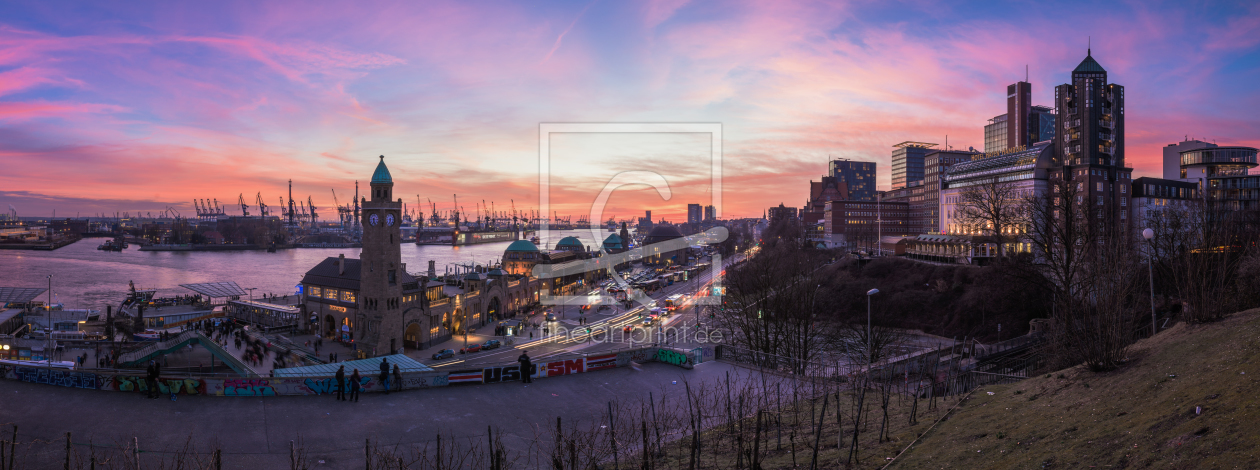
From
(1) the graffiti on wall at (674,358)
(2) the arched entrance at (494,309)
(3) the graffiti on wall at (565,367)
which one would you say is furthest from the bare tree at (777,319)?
(2) the arched entrance at (494,309)

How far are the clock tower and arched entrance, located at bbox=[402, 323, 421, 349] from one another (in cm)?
194

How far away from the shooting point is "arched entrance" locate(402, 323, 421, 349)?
41.7m

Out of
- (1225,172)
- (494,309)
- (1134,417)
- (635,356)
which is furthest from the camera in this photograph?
(1225,172)

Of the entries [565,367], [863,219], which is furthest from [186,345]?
[863,219]

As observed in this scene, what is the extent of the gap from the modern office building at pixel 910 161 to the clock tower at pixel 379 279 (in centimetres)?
15131

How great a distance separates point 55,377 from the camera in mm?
14992

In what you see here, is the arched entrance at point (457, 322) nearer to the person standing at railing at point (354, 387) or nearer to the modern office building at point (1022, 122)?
the person standing at railing at point (354, 387)

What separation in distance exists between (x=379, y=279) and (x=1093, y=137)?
236 feet

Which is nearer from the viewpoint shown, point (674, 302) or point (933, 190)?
point (674, 302)

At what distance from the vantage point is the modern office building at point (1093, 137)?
60219 mm

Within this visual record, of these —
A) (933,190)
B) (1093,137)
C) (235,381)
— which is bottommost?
(235,381)

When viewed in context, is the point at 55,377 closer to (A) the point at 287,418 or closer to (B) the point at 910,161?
(A) the point at 287,418

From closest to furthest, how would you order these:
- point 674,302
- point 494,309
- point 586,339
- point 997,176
Answer: 1. point 586,339
2. point 494,309
3. point 674,302
4. point 997,176

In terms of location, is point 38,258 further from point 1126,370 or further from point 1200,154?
point 1200,154
